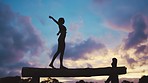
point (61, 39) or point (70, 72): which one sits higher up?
point (61, 39)

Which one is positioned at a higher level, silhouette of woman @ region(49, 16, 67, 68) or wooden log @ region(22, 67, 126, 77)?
silhouette of woman @ region(49, 16, 67, 68)

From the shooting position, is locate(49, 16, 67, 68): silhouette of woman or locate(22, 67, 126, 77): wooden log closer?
locate(22, 67, 126, 77): wooden log

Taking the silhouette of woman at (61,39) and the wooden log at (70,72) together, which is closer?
the wooden log at (70,72)

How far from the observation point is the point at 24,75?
10.7 metres

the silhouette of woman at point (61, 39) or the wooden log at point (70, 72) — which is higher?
the silhouette of woman at point (61, 39)

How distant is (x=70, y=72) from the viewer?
427 inches

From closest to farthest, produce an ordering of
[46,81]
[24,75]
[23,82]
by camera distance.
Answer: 1. [24,75]
2. [23,82]
3. [46,81]

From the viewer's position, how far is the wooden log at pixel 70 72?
10680 millimetres

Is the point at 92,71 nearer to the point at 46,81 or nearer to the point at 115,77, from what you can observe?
the point at 115,77

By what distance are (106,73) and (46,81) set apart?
1489 cm

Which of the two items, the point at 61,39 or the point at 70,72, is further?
the point at 61,39

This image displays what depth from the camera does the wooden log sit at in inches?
420

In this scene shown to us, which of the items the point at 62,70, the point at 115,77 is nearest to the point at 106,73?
the point at 115,77

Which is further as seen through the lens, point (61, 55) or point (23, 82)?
point (23, 82)
